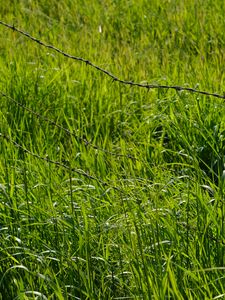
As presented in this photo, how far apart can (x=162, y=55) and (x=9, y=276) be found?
329 centimetres

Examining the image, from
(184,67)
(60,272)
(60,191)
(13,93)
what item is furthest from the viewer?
(184,67)

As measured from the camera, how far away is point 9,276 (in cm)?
307

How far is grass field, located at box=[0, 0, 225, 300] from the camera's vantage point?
2902 mm

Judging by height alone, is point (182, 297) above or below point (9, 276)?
above

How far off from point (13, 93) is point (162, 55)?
4.85ft

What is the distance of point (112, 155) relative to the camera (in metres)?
4.07

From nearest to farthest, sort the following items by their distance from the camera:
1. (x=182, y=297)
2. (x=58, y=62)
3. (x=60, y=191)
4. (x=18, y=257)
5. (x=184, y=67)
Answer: (x=182, y=297), (x=18, y=257), (x=60, y=191), (x=184, y=67), (x=58, y=62)

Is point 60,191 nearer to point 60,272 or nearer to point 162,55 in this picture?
point 60,272

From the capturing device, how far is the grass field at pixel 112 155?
290 centimetres

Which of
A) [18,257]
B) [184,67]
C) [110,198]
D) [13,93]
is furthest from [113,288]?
[184,67]

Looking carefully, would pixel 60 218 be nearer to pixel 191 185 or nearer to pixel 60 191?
pixel 60 191

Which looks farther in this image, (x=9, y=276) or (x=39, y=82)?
(x=39, y=82)

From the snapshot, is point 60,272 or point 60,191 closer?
point 60,272

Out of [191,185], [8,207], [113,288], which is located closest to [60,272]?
[113,288]
